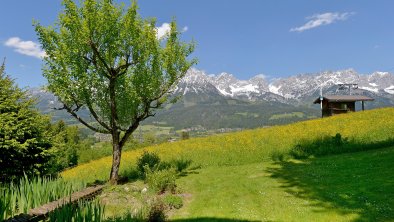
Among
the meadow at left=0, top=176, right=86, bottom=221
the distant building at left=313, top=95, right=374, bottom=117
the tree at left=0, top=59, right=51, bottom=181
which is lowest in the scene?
the meadow at left=0, top=176, right=86, bottom=221

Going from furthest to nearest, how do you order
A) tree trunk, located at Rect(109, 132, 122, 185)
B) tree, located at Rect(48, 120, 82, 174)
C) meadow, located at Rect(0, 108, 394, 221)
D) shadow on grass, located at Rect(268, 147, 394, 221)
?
tree trunk, located at Rect(109, 132, 122, 185), tree, located at Rect(48, 120, 82, 174), shadow on grass, located at Rect(268, 147, 394, 221), meadow, located at Rect(0, 108, 394, 221)

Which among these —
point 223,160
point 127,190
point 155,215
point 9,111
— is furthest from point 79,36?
point 223,160

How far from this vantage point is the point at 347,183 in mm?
21000

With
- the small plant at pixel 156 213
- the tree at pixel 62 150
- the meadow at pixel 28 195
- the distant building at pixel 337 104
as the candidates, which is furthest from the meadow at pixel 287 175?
the distant building at pixel 337 104

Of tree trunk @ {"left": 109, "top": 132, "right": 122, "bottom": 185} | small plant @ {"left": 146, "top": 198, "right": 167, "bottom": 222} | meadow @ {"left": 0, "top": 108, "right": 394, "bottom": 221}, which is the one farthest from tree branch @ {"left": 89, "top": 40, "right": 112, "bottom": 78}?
small plant @ {"left": 146, "top": 198, "right": 167, "bottom": 222}

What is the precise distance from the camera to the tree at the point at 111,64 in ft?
82.7

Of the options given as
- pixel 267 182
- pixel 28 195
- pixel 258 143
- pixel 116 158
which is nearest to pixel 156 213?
pixel 28 195

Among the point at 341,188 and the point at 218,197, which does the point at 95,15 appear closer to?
the point at 218,197

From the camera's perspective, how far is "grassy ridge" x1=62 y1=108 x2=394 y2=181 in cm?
3569

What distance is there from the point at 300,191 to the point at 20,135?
19.0 metres

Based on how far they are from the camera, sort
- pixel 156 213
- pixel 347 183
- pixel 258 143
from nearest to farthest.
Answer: pixel 156 213
pixel 347 183
pixel 258 143

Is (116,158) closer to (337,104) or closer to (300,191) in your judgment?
(300,191)

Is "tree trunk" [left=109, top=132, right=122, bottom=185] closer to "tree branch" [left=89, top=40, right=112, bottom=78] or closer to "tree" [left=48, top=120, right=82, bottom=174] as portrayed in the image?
"tree" [left=48, top=120, right=82, bottom=174]

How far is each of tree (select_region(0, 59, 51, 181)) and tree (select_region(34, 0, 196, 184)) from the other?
255cm
